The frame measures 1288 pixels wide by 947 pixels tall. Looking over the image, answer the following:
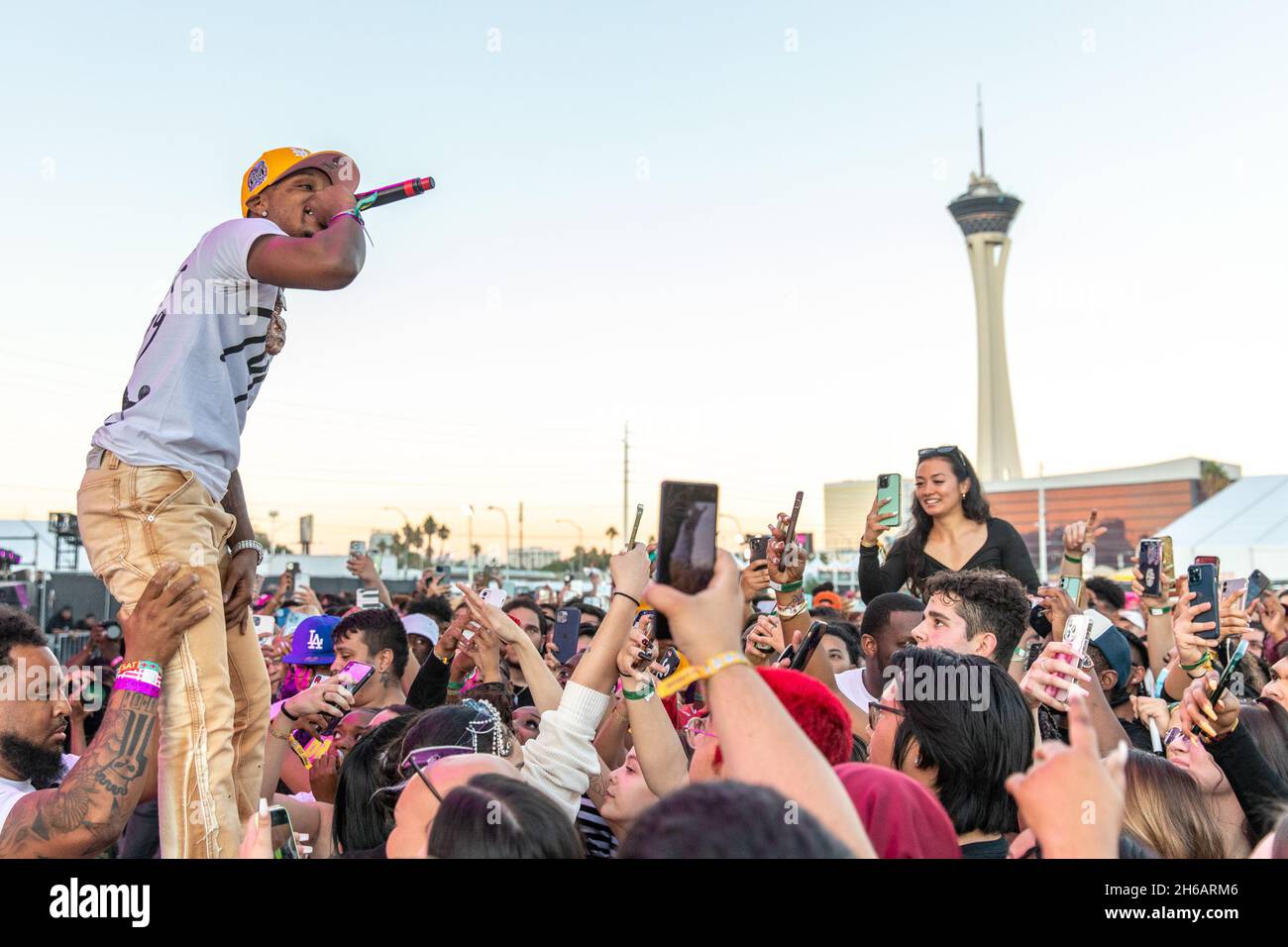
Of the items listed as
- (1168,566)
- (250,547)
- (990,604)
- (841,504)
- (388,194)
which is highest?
(841,504)

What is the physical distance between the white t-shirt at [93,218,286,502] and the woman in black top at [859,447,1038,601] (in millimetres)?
3492

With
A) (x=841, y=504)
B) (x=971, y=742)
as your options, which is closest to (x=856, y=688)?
(x=971, y=742)

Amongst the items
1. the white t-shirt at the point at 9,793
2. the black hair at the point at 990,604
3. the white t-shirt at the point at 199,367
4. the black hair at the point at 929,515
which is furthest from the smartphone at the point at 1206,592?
the white t-shirt at the point at 9,793

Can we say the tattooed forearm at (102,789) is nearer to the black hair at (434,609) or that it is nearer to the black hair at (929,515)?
the black hair at (929,515)

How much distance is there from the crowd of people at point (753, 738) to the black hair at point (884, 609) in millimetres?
13

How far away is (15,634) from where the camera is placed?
420cm

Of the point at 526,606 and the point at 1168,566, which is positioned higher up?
the point at 1168,566

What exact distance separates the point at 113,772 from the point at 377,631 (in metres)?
3.35

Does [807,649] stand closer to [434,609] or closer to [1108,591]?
[1108,591]

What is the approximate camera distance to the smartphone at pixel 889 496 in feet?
18.7

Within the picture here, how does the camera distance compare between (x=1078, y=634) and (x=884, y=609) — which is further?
(x=884, y=609)
